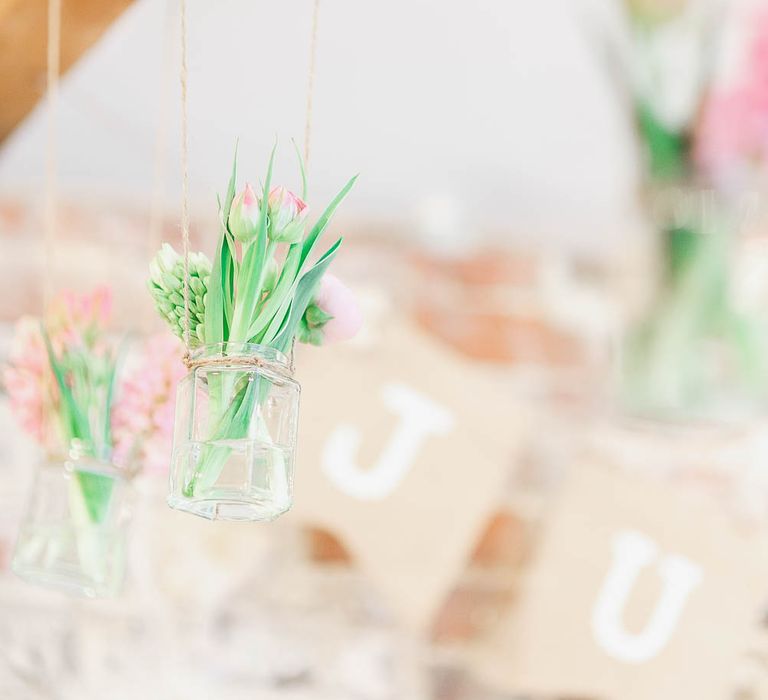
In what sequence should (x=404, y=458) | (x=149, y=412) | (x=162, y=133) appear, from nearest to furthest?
(x=149, y=412), (x=162, y=133), (x=404, y=458)

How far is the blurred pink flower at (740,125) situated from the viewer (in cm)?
101

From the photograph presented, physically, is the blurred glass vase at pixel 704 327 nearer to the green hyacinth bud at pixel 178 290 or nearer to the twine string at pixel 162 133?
the twine string at pixel 162 133

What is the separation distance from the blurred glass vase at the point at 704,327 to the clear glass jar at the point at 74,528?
24.0 inches

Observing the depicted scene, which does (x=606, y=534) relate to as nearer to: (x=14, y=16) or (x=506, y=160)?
(x=506, y=160)

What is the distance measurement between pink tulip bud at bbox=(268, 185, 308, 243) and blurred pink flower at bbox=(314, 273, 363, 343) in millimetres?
35

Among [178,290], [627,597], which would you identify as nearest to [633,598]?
[627,597]

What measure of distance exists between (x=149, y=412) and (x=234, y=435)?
0.62 feet

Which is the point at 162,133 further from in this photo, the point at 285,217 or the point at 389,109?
the point at 285,217

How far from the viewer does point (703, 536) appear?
1062mm

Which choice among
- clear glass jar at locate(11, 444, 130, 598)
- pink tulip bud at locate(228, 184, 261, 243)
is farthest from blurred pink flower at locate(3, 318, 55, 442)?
pink tulip bud at locate(228, 184, 261, 243)

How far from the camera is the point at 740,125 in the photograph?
3.46ft

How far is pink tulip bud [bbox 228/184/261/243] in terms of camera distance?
0.53 meters

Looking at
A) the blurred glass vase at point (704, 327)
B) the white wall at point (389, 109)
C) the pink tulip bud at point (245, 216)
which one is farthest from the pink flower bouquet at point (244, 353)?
the blurred glass vase at point (704, 327)

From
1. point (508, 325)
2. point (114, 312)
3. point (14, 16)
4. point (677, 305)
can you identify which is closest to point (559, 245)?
point (508, 325)
